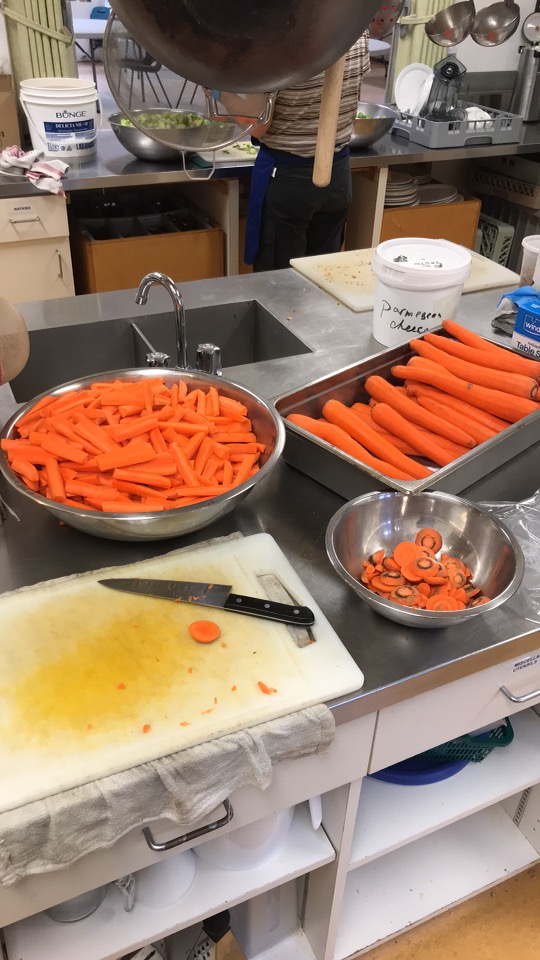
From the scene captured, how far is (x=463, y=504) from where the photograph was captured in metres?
1.06

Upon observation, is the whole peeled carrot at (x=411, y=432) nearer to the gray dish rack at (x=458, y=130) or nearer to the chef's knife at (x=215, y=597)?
the chef's knife at (x=215, y=597)

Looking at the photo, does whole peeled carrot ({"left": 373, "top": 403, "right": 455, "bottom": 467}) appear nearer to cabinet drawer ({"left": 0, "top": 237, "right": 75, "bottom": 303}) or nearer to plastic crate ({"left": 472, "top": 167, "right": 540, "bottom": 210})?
cabinet drawer ({"left": 0, "top": 237, "right": 75, "bottom": 303})

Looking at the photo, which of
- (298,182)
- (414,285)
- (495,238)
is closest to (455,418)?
(414,285)

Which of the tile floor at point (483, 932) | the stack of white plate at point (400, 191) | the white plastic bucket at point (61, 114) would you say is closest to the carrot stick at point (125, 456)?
the tile floor at point (483, 932)

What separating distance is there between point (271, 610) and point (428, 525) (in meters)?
0.31

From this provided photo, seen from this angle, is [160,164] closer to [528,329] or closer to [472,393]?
[528,329]

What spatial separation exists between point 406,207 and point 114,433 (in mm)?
2797

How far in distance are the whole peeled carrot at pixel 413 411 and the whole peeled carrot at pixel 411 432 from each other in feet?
0.05

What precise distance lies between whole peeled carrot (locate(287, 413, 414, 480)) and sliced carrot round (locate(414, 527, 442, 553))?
105 mm

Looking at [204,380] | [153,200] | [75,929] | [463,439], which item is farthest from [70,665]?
[153,200]

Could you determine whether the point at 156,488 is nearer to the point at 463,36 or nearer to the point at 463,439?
the point at 463,439

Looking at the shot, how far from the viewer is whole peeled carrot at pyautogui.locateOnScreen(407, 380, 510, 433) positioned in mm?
1290

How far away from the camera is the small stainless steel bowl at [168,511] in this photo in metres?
0.96

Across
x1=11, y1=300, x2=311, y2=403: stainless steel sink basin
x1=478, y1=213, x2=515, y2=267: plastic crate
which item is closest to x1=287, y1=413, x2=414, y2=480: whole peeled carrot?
x1=11, y1=300, x2=311, y2=403: stainless steel sink basin
